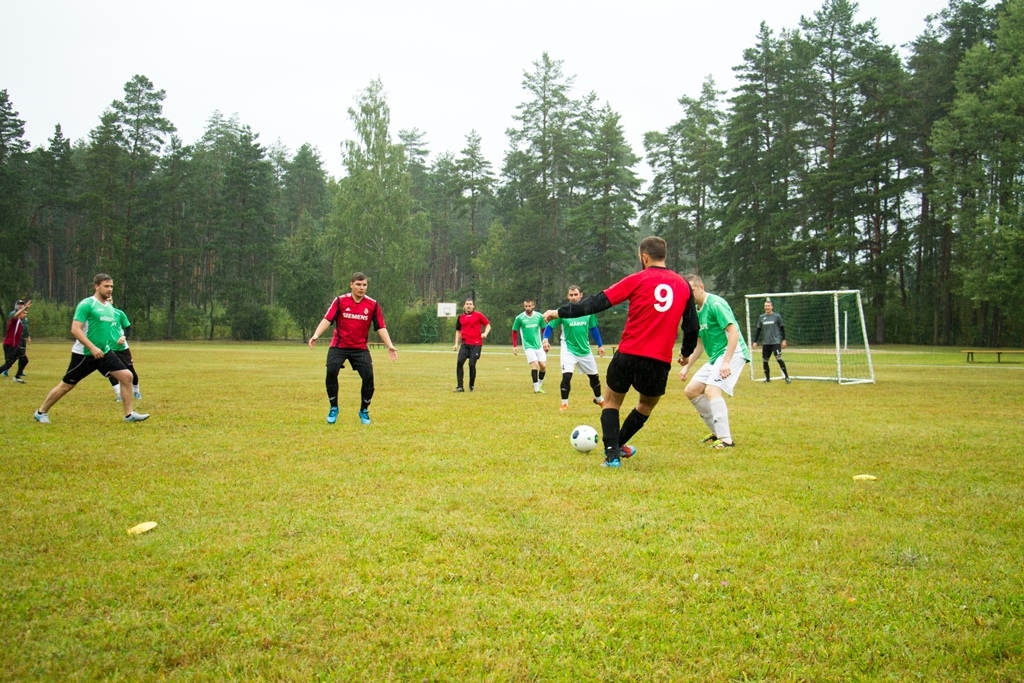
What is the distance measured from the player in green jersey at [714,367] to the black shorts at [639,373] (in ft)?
4.43

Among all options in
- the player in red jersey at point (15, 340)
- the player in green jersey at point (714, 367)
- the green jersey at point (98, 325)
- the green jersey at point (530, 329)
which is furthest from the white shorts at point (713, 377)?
the player in red jersey at point (15, 340)

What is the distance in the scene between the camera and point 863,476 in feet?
22.0

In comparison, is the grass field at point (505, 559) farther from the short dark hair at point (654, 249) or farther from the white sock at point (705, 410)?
the short dark hair at point (654, 249)

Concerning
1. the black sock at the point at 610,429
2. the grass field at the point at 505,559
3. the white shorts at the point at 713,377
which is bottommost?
the grass field at the point at 505,559

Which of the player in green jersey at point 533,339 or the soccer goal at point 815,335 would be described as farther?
the soccer goal at point 815,335

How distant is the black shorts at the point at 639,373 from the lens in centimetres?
675

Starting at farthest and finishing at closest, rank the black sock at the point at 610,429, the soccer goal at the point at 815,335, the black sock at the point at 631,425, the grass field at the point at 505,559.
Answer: the soccer goal at the point at 815,335, the black sock at the point at 631,425, the black sock at the point at 610,429, the grass field at the point at 505,559

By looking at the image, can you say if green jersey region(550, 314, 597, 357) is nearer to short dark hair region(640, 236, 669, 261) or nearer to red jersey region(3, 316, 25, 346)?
short dark hair region(640, 236, 669, 261)

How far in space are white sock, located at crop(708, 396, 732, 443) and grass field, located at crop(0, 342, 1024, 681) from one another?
331 millimetres

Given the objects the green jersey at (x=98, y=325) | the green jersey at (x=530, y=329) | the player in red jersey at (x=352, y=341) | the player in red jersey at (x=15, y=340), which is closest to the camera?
the green jersey at (x=98, y=325)

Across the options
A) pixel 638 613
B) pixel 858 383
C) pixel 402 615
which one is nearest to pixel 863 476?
pixel 638 613

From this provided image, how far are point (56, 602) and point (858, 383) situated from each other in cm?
1896

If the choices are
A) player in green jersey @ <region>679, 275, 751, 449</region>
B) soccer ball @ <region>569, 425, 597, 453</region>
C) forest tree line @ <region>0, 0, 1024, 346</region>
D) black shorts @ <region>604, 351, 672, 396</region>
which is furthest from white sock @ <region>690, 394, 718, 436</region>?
forest tree line @ <region>0, 0, 1024, 346</region>

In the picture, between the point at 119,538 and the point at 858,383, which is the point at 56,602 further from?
the point at 858,383
